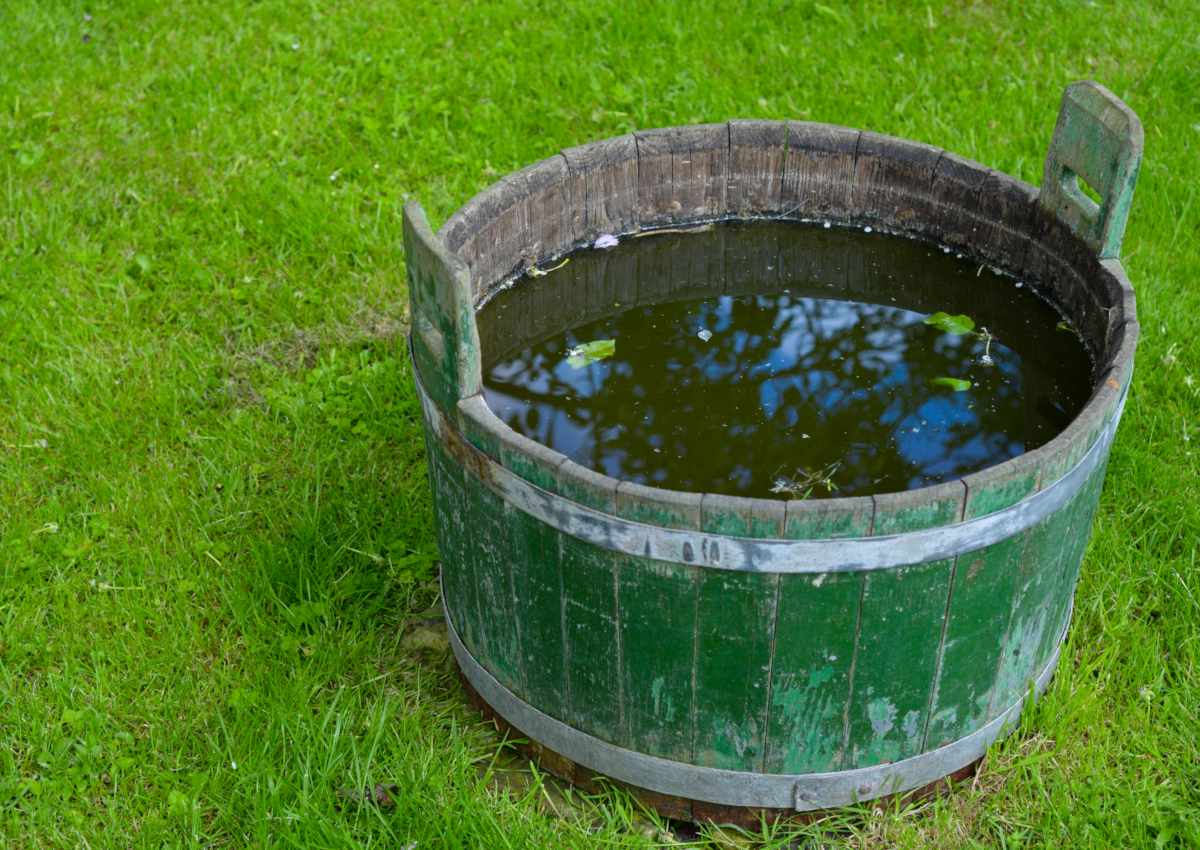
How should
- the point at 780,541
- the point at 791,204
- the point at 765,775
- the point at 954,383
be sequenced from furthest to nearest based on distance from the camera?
the point at 791,204, the point at 954,383, the point at 765,775, the point at 780,541

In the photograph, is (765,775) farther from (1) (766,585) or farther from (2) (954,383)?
(2) (954,383)

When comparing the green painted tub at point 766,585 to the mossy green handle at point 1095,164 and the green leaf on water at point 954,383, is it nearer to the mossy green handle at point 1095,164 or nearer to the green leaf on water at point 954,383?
the mossy green handle at point 1095,164

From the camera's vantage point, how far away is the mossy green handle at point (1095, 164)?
2967mm

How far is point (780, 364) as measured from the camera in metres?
3.33

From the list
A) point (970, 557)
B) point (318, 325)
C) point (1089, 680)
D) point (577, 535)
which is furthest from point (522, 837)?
point (318, 325)

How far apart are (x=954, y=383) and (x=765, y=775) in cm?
107

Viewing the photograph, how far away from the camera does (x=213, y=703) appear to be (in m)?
3.29

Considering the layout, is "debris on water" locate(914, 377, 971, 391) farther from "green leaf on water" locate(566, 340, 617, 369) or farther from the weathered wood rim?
"green leaf on water" locate(566, 340, 617, 369)

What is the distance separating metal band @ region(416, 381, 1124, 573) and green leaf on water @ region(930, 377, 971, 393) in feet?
2.03

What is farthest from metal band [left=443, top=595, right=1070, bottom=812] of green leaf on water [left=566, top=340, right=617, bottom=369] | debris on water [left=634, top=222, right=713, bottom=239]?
debris on water [left=634, top=222, right=713, bottom=239]

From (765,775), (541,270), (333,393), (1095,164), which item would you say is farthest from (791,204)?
(765,775)

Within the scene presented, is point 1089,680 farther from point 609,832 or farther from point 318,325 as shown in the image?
point 318,325

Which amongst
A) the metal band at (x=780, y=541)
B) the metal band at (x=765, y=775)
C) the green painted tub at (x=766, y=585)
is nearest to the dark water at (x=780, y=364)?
the green painted tub at (x=766, y=585)

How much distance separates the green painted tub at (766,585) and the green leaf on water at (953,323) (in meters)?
0.24
